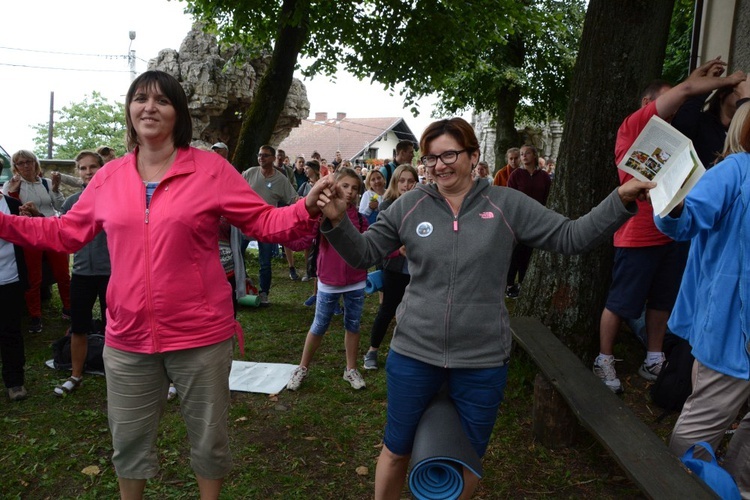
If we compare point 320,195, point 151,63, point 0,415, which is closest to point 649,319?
point 320,195

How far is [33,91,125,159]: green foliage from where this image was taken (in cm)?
6084

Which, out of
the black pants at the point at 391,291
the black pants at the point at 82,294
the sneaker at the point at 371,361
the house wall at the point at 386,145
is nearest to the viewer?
the black pants at the point at 82,294

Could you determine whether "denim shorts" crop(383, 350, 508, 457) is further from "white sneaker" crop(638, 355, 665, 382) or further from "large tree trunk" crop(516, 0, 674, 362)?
"white sneaker" crop(638, 355, 665, 382)

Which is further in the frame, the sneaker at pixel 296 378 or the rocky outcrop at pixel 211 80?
the rocky outcrop at pixel 211 80

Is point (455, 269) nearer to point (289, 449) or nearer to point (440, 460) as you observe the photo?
point (440, 460)

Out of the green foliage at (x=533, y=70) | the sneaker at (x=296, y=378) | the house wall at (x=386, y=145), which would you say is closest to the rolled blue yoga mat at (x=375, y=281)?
the sneaker at (x=296, y=378)

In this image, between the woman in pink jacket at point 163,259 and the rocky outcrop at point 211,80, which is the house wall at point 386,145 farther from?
the woman in pink jacket at point 163,259

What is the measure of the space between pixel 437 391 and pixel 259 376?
2965 millimetres

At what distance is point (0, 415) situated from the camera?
4.45 m

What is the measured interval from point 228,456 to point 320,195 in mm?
1354

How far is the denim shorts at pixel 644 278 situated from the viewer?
160 inches

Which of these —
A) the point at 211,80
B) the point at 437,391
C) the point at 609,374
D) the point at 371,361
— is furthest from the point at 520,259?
the point at 211,80

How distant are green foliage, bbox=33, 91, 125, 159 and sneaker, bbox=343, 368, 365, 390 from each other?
205 ft

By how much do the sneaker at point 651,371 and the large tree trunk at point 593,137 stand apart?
493 mm
